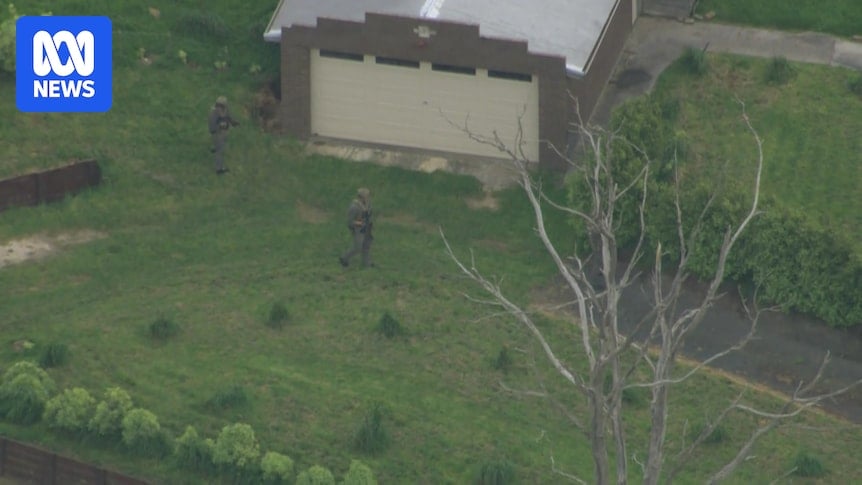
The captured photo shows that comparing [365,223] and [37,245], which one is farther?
[37,245]

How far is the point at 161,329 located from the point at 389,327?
396 centimetres

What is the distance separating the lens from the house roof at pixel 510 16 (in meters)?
41.6

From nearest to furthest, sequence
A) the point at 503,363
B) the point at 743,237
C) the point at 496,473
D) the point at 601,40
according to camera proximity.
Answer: the point at 496,473
the point at 503,363
the point at 743,237
the point at 601,40

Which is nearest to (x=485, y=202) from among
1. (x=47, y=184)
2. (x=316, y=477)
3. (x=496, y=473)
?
(x=47, y=184)

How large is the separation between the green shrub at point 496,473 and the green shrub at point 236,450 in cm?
353

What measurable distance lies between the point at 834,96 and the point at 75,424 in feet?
61.5

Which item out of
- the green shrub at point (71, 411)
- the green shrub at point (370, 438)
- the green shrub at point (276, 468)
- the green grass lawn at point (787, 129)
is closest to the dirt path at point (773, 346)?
the green grass lawn at point (787, 129)

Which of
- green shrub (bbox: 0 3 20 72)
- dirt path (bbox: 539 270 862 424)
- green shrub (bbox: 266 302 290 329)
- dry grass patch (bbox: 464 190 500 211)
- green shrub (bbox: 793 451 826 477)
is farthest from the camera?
green shrub (bbox: 0 3 20 72)

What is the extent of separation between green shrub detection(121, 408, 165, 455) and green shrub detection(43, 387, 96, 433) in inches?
32.1

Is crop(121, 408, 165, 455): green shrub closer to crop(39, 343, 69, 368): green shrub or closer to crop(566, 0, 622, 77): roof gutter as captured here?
crop(39, 343, 69, 368): green shrub

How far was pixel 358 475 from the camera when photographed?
3109 centimetres

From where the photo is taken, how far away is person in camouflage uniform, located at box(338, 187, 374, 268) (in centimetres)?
3741

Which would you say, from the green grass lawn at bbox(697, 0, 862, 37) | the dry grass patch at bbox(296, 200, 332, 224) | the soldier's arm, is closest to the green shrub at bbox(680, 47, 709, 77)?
the green grass lawn at bbox(697, 0, 862, 37)

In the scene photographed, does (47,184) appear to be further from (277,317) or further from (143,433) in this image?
(143,433)
